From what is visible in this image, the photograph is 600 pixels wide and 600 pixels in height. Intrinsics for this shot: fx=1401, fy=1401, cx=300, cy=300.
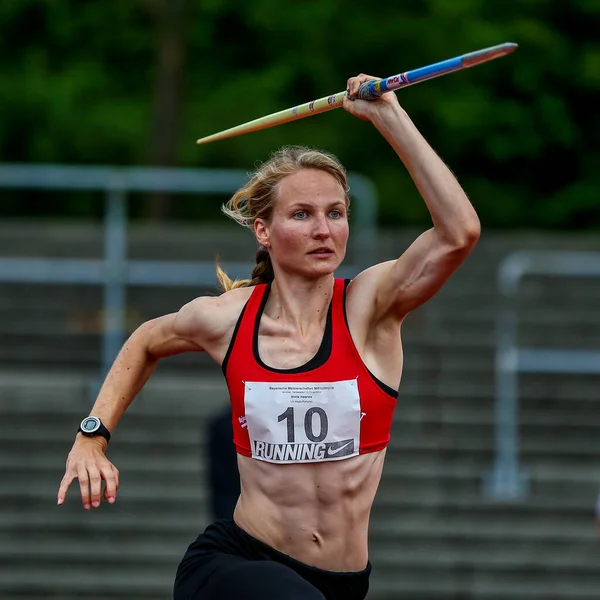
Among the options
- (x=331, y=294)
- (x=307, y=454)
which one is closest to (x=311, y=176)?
(x=331, y=294)

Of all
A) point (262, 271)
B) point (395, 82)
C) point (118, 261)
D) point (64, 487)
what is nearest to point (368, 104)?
point (395, 82)

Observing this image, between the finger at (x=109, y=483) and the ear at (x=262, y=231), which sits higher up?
the ear at (x=262, y=231)

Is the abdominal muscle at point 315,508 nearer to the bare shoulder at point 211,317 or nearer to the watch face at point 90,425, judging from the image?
the bare shoulder at point 211,317

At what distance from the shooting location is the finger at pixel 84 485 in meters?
4.64

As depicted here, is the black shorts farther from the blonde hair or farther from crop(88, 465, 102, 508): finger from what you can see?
the blonde hair

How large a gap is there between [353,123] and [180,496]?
8265 millimetres

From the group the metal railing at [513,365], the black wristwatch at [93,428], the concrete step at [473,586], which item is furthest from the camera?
the metal railing at [513,365]

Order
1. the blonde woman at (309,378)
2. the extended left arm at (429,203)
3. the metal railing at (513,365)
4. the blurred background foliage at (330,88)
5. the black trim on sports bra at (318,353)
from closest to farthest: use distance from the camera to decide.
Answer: the extended left arm at (429,203) < the blonde woman at (309,378) < the black trim on sports bra at (318,353) < the metal railing at (513,365) < the blurred background foliage at (330,88)

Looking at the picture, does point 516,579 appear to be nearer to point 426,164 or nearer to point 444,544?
point 444,544

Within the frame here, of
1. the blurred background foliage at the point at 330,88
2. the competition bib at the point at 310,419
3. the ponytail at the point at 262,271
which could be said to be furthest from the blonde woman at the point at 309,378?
the blurred background foliage at the point at 330,88

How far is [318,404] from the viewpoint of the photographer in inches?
184

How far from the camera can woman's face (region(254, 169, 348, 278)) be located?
15.7 ft

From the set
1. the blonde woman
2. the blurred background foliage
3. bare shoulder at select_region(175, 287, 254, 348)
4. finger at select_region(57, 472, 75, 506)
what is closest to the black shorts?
the blonde woman

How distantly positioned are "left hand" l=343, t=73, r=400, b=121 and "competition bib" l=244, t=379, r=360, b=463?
0.89 m
